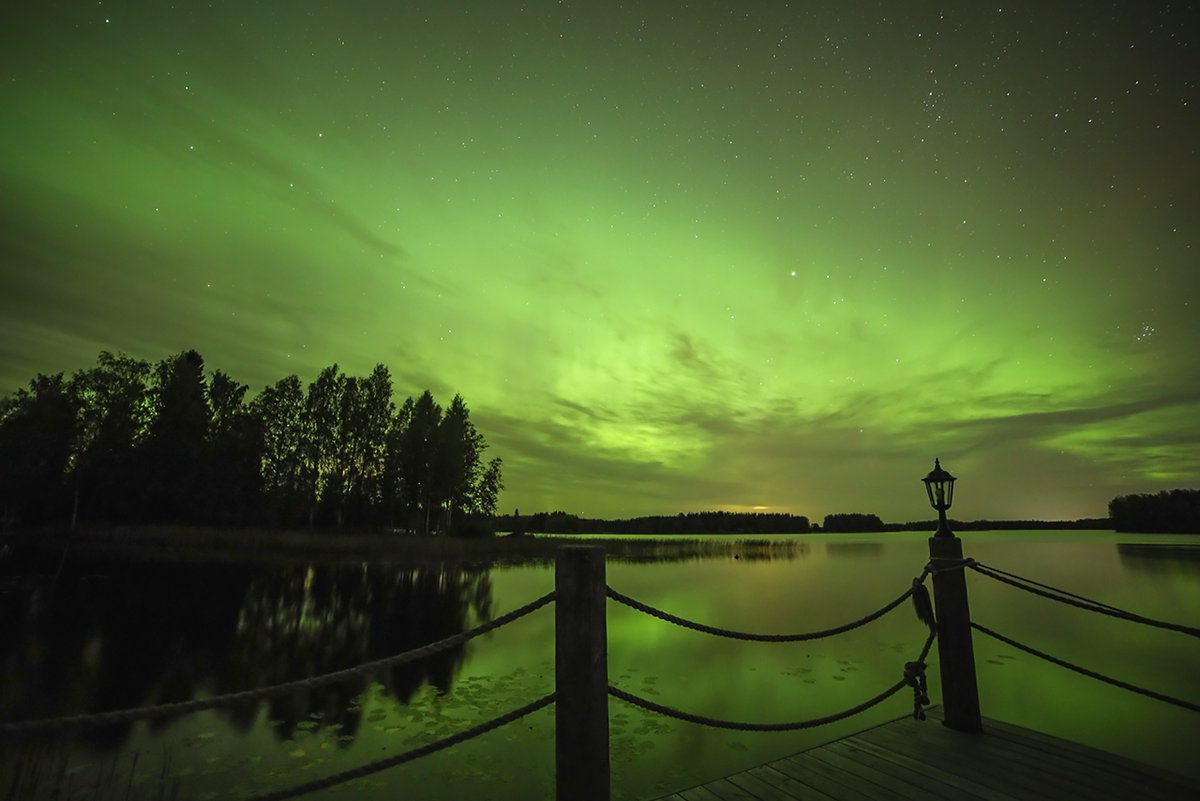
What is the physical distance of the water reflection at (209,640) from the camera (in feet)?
27.7

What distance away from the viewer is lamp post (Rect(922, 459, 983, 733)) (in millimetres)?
4523

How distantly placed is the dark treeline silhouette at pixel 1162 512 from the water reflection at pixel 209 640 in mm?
119830

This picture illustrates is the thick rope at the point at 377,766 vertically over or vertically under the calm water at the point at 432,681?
over

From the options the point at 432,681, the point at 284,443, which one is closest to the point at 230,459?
the point at 284,443

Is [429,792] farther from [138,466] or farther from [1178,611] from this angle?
[138,466]

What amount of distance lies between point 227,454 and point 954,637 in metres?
49.6

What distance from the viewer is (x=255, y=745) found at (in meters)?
7.00

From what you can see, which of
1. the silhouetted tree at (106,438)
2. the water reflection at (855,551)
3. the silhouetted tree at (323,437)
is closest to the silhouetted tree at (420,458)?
the silhouetted tree at (323,437)

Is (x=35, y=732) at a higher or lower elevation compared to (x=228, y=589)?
higher

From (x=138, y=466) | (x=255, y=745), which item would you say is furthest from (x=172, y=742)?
(x=138, y=466)

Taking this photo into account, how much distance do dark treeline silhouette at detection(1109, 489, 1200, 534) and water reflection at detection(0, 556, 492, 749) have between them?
120 metres

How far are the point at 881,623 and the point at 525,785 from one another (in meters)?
16.5

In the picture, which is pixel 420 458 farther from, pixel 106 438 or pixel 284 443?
pixel 106 438

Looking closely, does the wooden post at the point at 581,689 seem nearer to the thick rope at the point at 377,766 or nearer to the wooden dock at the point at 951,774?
the thick rope at the point at 377,766
